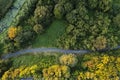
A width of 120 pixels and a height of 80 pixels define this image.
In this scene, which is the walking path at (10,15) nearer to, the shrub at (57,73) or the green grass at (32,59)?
the green grass at (32,59)

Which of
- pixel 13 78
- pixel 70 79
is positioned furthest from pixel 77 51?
pixel 13 78

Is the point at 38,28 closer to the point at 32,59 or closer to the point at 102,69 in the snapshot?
the point at 32,59

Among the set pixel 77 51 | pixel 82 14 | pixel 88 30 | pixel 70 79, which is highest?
pixel 82 14

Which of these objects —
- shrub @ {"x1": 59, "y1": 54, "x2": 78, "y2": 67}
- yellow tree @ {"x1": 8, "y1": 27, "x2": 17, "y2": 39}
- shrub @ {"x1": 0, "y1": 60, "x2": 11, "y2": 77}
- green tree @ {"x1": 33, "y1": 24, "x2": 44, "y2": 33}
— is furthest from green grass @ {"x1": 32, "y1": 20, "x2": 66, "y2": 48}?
shrub @ {"x1": 0, "y1": 60, "x2": 11, "y2": 77}

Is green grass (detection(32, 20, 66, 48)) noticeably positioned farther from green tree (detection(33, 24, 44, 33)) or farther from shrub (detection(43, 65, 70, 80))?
shrub (detection(43, 65, 70, 80))

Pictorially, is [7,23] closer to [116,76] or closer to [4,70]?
[4,70]

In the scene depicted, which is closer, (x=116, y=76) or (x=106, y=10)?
(x=116, y=76)

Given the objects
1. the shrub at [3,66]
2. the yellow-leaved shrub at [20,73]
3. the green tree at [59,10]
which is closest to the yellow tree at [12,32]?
the shrub at [3,66]
